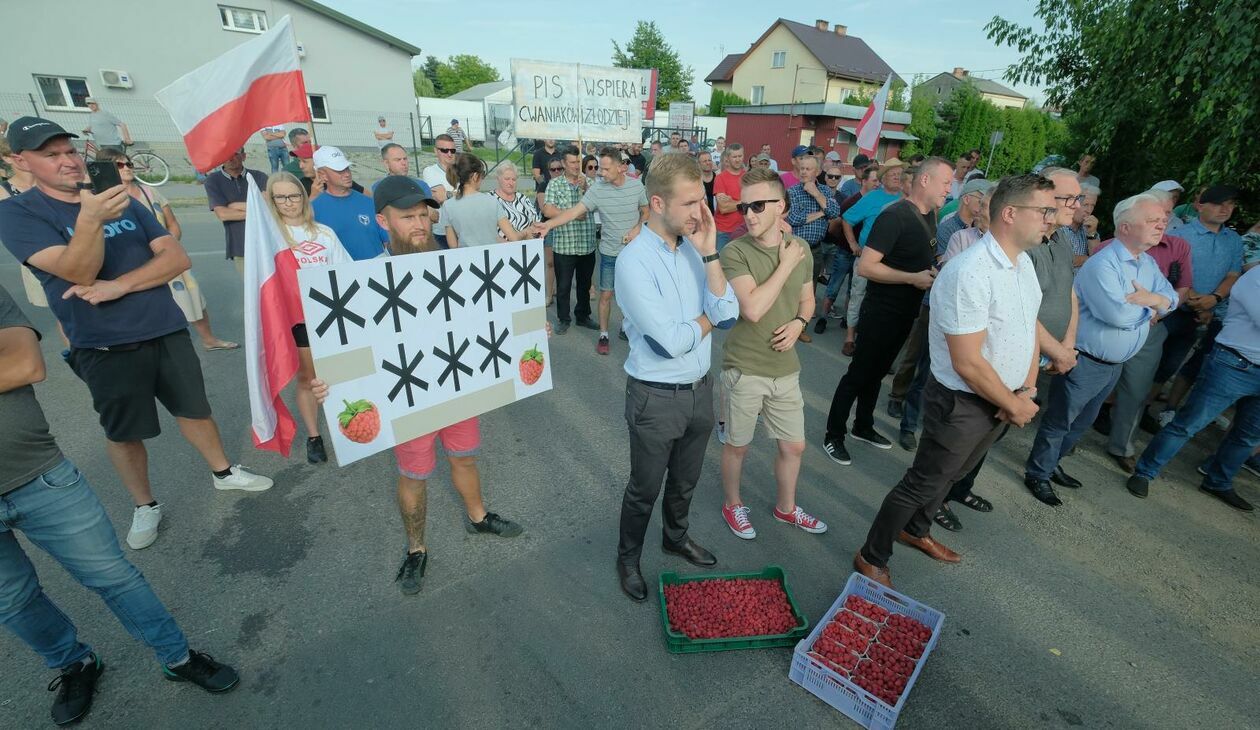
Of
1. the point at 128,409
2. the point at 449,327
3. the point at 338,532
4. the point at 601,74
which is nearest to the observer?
the point at 449,327

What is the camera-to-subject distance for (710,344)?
2.86m

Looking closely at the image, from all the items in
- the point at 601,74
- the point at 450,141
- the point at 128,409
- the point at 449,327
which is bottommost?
the point at 128,409

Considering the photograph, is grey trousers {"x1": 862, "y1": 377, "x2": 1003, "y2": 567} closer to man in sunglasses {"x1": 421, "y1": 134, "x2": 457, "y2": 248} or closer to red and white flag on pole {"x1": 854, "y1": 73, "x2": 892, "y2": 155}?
man in sunglasses {"x1": 421, "y1": 134, "x2": 457, "y2": 248}

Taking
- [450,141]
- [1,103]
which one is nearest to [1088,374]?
[450,141]

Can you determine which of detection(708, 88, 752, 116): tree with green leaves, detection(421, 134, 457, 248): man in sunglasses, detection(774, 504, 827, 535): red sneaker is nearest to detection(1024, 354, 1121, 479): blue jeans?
detection(774, 504, 827, 535): red sneaker

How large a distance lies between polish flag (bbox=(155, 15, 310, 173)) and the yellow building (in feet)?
146

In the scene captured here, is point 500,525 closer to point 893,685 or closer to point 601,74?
point 893,685

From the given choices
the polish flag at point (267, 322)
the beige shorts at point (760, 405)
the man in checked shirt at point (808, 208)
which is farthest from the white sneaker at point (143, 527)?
the man in checked shirt at point (808, 208)

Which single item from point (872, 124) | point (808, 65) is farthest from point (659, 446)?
point (808, 65)

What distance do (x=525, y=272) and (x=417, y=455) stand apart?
3.54ft

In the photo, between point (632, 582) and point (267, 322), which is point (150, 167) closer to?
point (267, 322)

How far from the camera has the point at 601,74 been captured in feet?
22.6

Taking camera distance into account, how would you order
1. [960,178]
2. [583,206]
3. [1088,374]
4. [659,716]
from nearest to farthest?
[659,716], [1088,374], [583,206], [960,178]

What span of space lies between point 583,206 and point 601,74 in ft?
7.05
